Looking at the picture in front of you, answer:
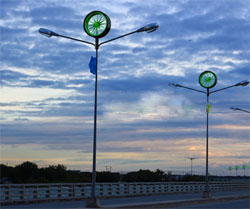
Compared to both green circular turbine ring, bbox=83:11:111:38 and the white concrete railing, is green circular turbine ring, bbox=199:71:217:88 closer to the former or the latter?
the white concrete railing

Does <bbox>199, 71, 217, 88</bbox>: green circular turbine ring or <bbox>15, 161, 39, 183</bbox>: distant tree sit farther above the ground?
<bbox>199, 71, 217, 88</bbox>: green circular turbine ring

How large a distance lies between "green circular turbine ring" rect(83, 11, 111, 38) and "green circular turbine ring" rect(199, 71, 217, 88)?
644 inches

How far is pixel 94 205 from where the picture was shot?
2141 centimetres

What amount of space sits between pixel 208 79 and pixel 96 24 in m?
16.8

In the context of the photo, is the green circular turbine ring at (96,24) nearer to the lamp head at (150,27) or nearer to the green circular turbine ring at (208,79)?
the lamp head at (150,27)

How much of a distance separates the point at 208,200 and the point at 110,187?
8.71m

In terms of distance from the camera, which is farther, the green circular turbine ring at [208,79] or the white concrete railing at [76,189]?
the green circular turbine ring at [208,79]

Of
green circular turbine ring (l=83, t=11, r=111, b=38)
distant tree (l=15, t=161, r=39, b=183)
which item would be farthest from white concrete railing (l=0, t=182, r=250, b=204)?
distant tree (l=15, t=161, r=39, b=183)

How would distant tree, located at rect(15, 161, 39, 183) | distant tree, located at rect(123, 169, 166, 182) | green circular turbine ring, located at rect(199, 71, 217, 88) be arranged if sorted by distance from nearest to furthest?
green circular turbine ring, located at rect(199, 71, 217, 88) < distant tree, located at rect(15, 161, 39, 183) < distant tree, located at rect(123, 169, 166, 182)

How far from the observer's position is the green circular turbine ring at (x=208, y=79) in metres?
36.9

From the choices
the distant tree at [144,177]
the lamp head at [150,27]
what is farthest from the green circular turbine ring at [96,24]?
the distant tree at [144,177]

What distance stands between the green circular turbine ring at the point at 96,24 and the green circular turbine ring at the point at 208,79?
16.4m

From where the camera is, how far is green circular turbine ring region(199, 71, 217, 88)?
36.9m

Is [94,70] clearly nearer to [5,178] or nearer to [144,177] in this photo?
[5,178]
